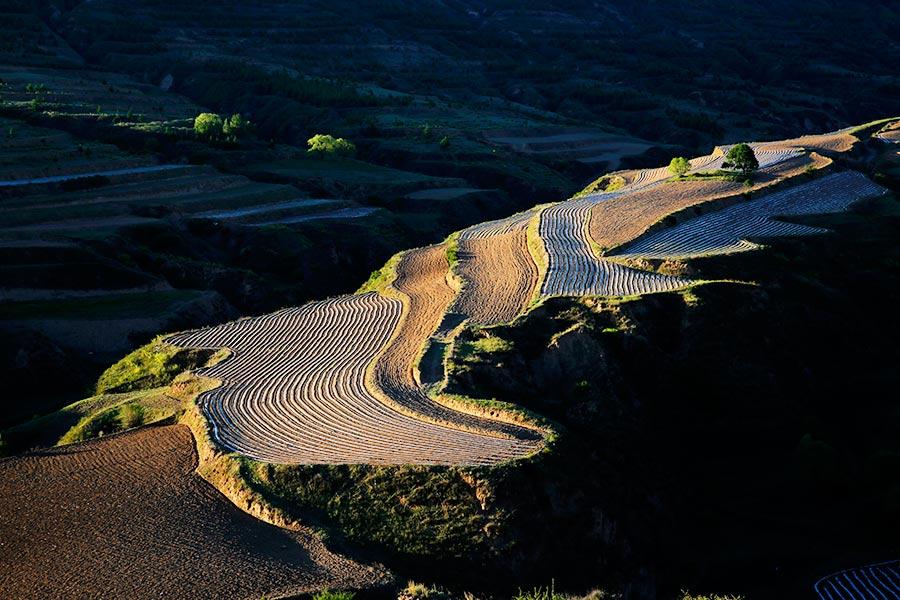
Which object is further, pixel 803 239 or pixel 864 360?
pixel 803 239

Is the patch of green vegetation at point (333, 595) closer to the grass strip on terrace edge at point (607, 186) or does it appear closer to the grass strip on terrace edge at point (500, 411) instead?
the grass strip on terrace edge at point (500, 411)

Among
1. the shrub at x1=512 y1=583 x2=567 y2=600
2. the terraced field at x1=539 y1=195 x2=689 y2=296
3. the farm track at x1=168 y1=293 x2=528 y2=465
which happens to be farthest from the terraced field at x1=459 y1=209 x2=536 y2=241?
the shrub at x1=512 y1=583 x2=567 y2=600

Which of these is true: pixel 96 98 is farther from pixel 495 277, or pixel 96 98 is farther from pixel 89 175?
pixel 495 277

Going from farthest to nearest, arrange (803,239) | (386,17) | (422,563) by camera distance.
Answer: (386,17), (803,239), (422,563)

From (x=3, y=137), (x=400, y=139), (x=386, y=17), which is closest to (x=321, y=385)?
(x=3, y=137)

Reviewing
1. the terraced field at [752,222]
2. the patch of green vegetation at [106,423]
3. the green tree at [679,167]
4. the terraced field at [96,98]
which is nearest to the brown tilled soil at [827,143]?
the terraced field at [752,222]

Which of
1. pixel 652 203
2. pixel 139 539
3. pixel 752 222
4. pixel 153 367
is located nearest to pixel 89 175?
pixel 652 203

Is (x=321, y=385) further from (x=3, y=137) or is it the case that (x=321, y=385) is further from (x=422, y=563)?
(x=3, y=137)
